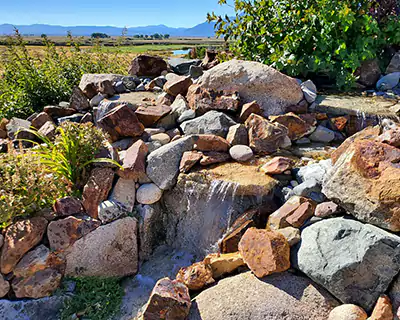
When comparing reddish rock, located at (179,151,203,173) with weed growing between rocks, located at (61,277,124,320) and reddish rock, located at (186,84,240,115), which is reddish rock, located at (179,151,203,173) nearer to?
reddish rock, located at (186,84,240,115)

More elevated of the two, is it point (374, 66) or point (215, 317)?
point (374, 66)

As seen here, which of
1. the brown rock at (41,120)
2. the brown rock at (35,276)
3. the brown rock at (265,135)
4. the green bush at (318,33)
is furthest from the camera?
the brown rock at (41,120)

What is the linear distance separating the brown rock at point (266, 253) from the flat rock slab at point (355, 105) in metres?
2.28

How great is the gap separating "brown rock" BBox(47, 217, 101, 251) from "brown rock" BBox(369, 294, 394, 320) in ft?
8.42

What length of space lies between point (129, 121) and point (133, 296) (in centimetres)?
203

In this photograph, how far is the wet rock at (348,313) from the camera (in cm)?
234

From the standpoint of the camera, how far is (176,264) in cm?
352

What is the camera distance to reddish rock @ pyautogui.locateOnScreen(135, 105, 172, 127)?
4.34 meters

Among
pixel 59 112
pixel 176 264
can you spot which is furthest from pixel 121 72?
pixel 176 264

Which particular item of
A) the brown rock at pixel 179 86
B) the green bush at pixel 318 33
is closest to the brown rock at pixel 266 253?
the brown rock at pixel 179 86

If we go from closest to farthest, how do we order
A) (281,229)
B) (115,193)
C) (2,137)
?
(281,229) < (115,193) < (2,137)

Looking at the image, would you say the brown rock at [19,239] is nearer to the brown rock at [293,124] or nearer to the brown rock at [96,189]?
the brown rock at [96,189]

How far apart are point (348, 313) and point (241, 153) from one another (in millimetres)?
1881

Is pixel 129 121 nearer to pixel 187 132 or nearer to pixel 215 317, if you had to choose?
pixel 187 132
